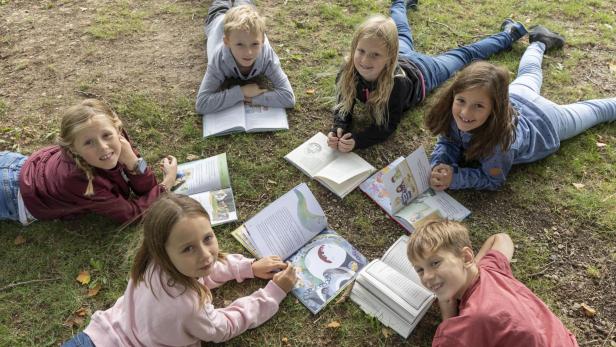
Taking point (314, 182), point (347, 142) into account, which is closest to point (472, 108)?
point (347, 142)

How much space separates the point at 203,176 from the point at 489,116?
2.43m

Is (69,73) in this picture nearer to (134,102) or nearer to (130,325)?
(134,102)

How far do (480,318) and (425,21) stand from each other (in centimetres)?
426

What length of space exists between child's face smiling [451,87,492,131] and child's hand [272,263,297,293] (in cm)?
173

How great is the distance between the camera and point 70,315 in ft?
10.3

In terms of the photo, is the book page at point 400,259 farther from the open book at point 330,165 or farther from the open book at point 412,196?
the open book at point 330,165

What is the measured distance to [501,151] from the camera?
3553mm

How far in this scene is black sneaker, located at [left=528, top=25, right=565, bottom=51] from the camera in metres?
5.06

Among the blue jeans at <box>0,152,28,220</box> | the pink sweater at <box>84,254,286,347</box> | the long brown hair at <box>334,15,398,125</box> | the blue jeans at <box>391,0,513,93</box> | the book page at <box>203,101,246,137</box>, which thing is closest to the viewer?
the pink sweater at <box>84,254,286,347</box>

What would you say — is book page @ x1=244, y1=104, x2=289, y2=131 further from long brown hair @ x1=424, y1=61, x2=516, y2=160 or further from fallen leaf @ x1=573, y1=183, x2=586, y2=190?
fallen leaf @ x1=573, y1=183, x2=586, y2=190

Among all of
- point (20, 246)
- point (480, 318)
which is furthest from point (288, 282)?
point (20, 246)

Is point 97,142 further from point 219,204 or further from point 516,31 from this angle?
point 516,31

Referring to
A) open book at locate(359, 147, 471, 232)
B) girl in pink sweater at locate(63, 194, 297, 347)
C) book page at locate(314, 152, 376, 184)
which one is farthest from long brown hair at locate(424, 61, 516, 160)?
girl in pink sweater at locate(63, 194, 297, 347)

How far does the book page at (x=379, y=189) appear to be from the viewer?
3.71 metres
